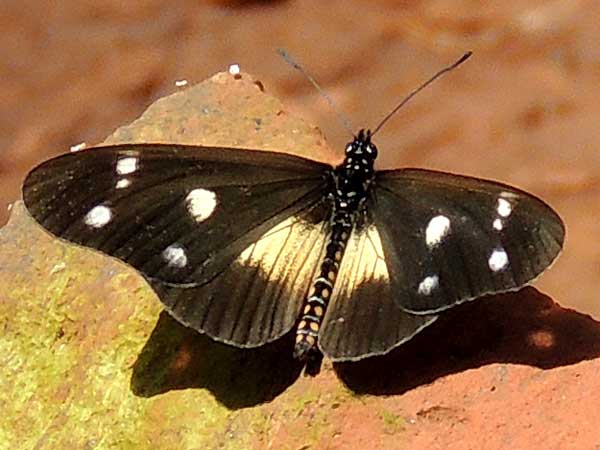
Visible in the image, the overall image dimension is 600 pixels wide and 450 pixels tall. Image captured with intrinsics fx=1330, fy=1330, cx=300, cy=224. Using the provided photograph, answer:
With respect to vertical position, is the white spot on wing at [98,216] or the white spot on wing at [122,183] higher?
the white spot on wing at [122,183]

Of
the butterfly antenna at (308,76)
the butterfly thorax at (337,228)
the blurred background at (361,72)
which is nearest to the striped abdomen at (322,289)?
the butterfly thorax at (337,228)

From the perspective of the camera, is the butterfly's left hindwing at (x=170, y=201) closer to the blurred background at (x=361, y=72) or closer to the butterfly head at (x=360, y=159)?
the butterfly head at (x=360, y=159)

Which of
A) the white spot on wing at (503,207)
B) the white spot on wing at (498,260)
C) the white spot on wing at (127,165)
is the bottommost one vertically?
the white spot on wing at (127,165)

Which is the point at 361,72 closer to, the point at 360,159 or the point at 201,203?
the point at 360,159

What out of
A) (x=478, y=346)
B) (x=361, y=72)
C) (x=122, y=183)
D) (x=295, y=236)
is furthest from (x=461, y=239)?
(x=361, y=72)

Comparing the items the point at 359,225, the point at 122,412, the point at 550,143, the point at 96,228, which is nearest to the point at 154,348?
the point at 122,412

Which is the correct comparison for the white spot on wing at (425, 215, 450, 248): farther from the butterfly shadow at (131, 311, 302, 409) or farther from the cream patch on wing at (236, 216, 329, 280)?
the butterfly shadow at (131, 311, 302, 409)

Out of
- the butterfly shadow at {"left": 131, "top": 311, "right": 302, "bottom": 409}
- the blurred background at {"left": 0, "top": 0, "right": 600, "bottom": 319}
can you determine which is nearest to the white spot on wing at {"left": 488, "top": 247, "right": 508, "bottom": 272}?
the butterfly shadow at {"left": 131, "top": 311, "right": 302, "bottom": 409}
